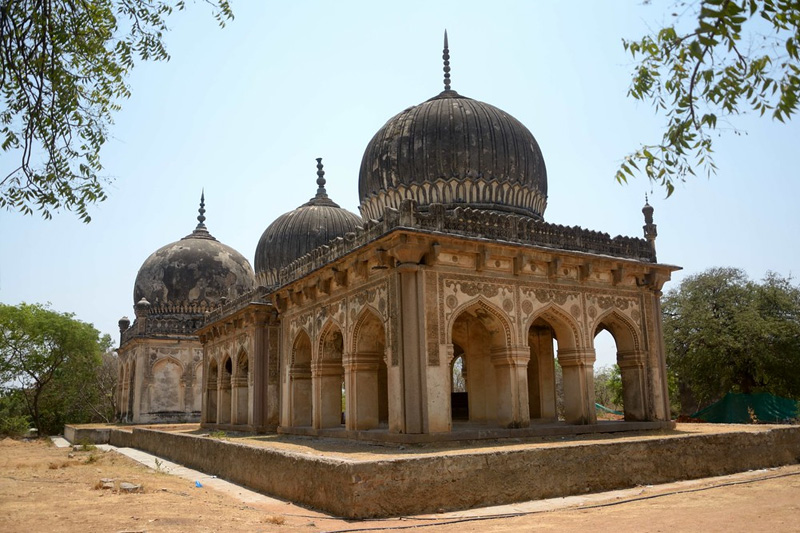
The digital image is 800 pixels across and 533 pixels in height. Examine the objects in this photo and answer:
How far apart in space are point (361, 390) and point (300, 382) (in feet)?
11.3

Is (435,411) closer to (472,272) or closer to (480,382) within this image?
(472,272)

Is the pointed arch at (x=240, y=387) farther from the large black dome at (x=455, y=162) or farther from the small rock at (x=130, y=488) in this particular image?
the small rock at (x=130, y=488)

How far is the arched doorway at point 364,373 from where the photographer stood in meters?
13.6

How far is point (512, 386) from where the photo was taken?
12.8 metres

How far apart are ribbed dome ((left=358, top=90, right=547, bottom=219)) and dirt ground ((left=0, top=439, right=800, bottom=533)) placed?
25.8 feet

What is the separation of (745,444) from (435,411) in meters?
5.27

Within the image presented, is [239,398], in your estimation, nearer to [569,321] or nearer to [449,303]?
[449,303]

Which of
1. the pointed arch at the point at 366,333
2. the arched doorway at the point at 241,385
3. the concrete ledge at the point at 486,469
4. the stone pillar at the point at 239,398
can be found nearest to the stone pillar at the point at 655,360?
the concrete ledge at the point at 486,469

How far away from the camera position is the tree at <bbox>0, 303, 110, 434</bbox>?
31.8m

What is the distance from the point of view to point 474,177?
15586 mm

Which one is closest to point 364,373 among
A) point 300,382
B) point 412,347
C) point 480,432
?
point 412,347

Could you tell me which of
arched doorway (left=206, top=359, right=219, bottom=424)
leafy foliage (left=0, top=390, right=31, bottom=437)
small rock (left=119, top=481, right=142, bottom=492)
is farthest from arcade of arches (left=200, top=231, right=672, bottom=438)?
leafy foliage (left=0, top=390, right=31, bottom=437)

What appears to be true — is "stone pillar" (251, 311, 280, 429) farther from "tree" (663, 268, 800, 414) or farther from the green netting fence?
"tree" (663, 268, 800, 414)

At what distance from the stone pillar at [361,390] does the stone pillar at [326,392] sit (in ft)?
5.03
